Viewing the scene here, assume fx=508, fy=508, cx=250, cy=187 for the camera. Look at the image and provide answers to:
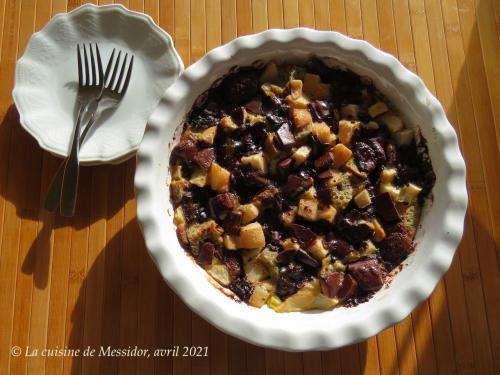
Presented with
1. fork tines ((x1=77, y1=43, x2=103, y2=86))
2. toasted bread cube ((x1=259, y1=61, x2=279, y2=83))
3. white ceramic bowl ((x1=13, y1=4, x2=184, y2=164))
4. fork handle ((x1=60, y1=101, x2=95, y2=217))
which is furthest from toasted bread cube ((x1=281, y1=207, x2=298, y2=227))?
fork tines ((x1=77, y1=43, x2=103, y2=86))

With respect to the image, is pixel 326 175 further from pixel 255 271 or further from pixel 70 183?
pixel 70 183

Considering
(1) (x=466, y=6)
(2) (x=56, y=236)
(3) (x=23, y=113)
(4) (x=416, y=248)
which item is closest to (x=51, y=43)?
(3) (x=23, y=113)

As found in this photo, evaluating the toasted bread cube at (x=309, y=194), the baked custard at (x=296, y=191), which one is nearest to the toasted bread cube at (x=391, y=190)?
the baked custard at (x=296, y=191)

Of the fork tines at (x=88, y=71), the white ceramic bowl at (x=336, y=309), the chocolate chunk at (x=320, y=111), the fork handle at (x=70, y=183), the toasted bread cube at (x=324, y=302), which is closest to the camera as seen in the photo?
the white ceramic bowl at (x=336, y=309)

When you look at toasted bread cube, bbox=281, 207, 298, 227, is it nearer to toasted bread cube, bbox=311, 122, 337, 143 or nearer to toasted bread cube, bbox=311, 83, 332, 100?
toasted bread cube, bbox=311, 122, 337, 143

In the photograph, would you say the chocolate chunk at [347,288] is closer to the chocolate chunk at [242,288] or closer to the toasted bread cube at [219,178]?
the chocolate chunk at [242,288]

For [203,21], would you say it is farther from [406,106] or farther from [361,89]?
[406,106]

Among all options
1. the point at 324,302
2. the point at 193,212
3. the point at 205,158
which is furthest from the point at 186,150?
the point at 324,302
